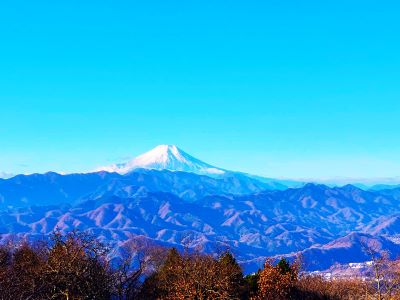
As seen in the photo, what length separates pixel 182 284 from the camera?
47.0 meters

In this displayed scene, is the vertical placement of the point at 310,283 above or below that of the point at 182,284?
below

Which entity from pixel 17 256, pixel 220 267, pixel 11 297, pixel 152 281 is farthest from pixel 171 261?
pixel 11 297

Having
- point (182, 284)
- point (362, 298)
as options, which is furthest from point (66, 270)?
point (362, 298)

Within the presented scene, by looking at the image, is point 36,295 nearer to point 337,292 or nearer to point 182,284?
point 182,284

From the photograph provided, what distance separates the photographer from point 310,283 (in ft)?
259

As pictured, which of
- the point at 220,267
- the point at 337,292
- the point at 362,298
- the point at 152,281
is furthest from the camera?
the point at 337,292

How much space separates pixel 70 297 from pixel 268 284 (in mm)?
23001

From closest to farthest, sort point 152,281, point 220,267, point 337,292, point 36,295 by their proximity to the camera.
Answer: point 36,295
point 220,267
point 152,281
point 337,292

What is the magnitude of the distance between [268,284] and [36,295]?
2589 cm

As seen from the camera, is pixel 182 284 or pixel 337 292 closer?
pixel 182 284

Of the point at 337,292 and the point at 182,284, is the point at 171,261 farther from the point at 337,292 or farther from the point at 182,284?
the point at 337,292

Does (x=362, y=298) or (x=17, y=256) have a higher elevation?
(x=17, y=256)

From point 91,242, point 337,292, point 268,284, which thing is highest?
point 91,242

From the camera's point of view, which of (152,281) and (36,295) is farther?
(152,281)
